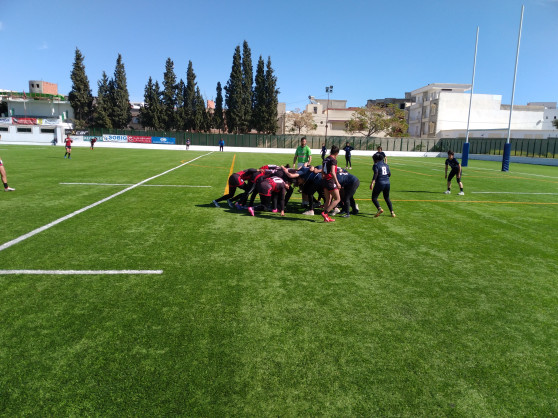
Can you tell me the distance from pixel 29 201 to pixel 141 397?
9279 mm

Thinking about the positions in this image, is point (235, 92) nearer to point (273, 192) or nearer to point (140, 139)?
point (140, 139)

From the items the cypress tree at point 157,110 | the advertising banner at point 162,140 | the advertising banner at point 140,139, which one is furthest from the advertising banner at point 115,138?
the cypress tree at point 157,110

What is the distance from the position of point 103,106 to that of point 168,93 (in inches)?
540

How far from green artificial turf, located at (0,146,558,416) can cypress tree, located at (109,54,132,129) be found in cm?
7526

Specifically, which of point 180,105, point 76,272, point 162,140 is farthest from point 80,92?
point 76,272

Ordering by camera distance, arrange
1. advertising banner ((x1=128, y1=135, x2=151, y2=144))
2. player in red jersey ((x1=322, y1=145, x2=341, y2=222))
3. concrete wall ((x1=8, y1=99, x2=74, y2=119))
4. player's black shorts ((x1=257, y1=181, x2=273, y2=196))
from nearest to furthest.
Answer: player in red jersey ((x1=322, y1=145, x2=341, y2=222))
player's black shorts ((x1=257, y1=181, x2=273, y2=196))
advertising banner ((x1=128, y1=135, x2=151, y2=144))
concrete wall ((x1=8, y1=99, x2=74, y2=119))

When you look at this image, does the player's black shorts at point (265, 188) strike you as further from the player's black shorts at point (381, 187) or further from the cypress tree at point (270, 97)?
the cypress tree at point (270, 97)

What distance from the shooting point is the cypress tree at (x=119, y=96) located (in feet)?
243

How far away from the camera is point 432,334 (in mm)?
3631

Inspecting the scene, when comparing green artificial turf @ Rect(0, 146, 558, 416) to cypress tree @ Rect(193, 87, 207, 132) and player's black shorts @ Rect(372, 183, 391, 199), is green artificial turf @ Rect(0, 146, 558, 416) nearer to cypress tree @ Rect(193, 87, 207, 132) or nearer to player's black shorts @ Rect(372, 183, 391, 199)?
player's black shorts @ Rect(372, 183, 391, 199)

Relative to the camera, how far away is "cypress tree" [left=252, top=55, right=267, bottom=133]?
7238 centimetres

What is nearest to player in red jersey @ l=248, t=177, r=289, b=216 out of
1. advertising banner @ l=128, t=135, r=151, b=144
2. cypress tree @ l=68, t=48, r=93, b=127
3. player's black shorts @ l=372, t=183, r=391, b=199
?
player's black shorts @ l=372, t=183, r=391, b=199

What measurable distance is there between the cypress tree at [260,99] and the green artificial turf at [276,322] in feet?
221

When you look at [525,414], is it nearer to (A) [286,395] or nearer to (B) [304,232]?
(A) [286,395]
